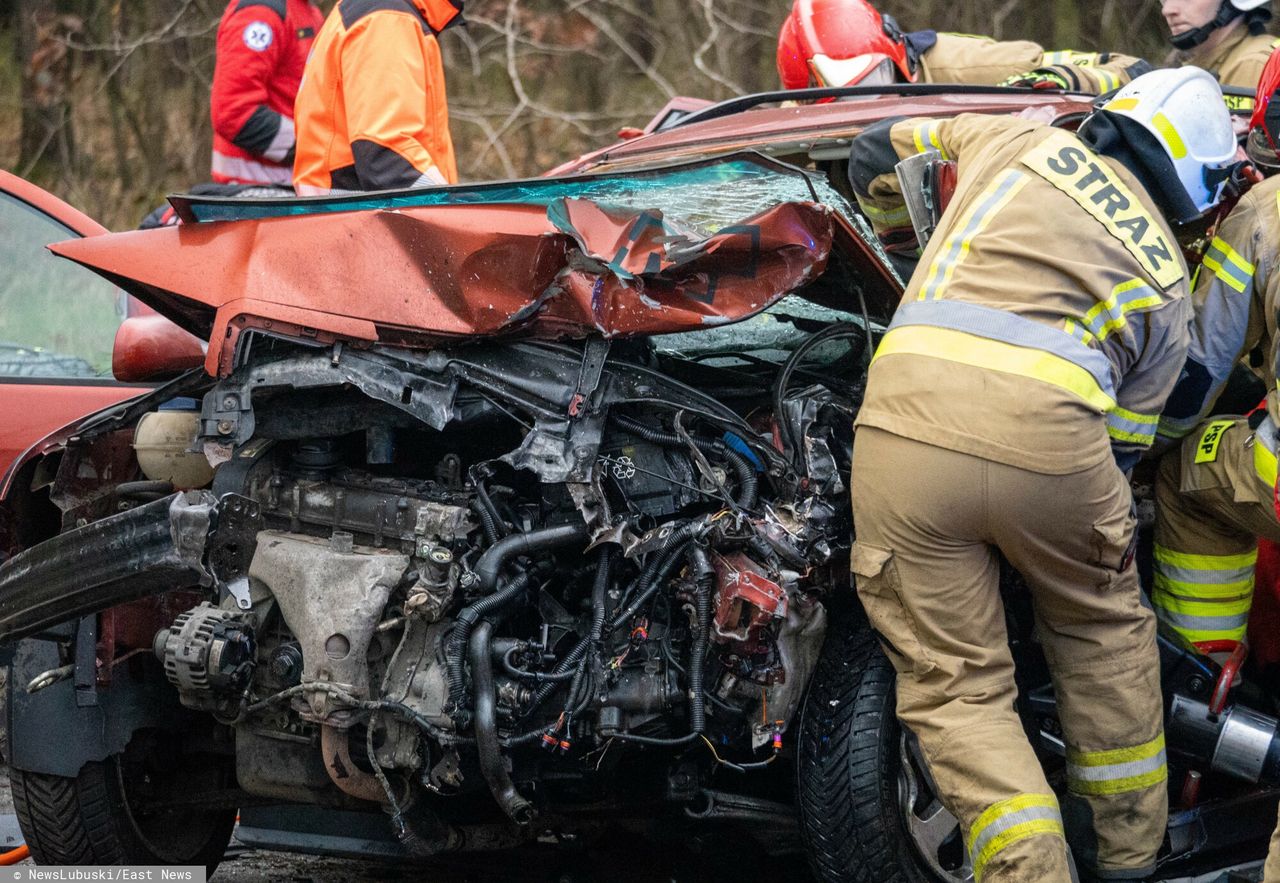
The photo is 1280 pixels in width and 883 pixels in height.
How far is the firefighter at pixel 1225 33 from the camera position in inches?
218

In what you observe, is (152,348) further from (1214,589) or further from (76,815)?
(1214,589)

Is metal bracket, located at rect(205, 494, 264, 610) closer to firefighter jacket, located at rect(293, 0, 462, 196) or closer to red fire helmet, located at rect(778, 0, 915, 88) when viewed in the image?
firefighter jacket, located at rect(293, 0, 462, 196)

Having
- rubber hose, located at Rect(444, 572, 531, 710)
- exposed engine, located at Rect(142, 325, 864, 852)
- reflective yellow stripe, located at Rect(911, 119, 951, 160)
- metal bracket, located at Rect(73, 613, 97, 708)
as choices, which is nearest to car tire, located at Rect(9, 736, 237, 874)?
metal bracket, located at Rect(73, 613, 97, 708)

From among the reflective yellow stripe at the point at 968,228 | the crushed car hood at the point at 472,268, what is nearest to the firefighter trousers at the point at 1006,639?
the reflective yellow stripe at the point at 968,228

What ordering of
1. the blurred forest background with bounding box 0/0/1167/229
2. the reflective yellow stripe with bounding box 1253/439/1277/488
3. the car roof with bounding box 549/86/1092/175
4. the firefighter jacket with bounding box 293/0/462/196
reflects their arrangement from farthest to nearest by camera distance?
the blurred forest background with bounding box 0/0/1167/229 < the firefighter jacket with bounding box 293/0/462/196 < the car roof with bounding box 549/86/1092/175 < the reflective yellow stripe with bounding box 1253/439/1277/488

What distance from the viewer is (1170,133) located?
3.14m

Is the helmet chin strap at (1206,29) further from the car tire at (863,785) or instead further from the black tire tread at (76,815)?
the black tire tread at (76,815)

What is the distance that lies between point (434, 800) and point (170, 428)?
1060 millimetres

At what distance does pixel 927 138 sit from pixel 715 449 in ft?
2.86

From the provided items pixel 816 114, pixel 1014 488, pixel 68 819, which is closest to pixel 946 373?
pixel 1014 488

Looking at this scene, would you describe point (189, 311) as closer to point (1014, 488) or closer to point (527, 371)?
point (527, 371)

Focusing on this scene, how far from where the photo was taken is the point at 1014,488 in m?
2.83

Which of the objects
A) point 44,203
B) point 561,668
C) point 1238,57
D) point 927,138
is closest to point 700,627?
point 561,668

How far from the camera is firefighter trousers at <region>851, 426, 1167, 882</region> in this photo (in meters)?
2.86
